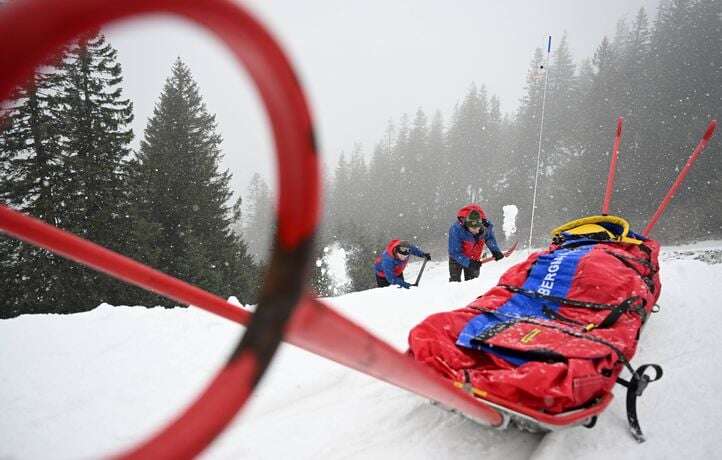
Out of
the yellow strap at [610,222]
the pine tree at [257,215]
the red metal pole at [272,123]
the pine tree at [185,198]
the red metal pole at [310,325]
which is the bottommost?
the pine tree at [257,215]

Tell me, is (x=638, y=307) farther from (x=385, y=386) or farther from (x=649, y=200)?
(x=649, y=200)

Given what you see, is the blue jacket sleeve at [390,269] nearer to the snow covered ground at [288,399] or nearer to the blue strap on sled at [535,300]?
the snow covered ground at [288,399]

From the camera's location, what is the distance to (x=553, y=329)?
7.26ft

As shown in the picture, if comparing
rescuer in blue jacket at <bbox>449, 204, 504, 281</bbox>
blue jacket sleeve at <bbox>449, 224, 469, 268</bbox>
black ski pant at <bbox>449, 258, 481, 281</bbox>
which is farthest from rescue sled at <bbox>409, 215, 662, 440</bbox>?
black ski pant at <bbox>449, 258, 481, 281</bbox>

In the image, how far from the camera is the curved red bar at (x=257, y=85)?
0.43 meters

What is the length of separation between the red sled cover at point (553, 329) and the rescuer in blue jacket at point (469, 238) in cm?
331

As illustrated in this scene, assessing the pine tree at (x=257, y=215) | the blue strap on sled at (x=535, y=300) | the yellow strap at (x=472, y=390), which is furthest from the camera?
the pine tree at (x=257, y=215)

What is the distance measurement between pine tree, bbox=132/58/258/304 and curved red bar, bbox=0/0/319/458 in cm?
1490

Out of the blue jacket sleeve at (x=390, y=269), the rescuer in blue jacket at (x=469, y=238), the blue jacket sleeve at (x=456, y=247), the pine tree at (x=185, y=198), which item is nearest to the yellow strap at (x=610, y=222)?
the rescuer in blue jacket at (x=469, y=238)

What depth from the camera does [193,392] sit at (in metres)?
2.82

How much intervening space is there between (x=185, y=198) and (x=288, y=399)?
15043mm

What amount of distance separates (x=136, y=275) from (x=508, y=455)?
189cm

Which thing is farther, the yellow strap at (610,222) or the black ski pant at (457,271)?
the black ski pant at (457,271)

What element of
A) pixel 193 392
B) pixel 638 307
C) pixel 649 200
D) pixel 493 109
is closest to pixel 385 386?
pixel 193 392
